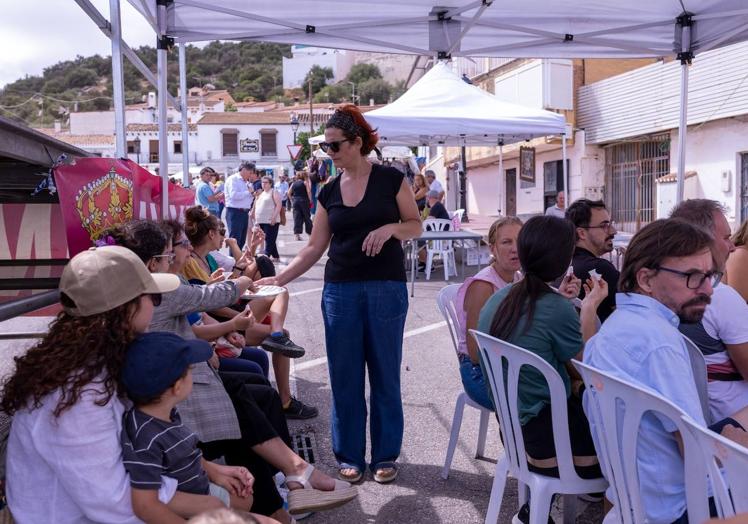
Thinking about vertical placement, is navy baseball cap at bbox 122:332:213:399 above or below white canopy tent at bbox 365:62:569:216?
below

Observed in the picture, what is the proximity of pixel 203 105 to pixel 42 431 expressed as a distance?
250 ft

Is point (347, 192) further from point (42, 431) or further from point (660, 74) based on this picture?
point (660, 74)

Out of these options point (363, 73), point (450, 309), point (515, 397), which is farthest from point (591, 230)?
point (363, 73)

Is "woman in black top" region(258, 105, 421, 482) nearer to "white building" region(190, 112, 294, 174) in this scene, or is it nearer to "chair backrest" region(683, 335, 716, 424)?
"chair backrest" region(683, 335, 716, 424)

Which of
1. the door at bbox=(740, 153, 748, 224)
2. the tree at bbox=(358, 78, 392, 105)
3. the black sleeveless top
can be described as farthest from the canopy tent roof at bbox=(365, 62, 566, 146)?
the tree at bbox=(358, 78, 392, 105)

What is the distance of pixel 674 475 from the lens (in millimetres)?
2037

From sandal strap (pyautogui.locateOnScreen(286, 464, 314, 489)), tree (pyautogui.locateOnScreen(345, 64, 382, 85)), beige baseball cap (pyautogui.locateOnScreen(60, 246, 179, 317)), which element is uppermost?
tree (pyautogui.locateOnScreen(345, 64, 382, 85))

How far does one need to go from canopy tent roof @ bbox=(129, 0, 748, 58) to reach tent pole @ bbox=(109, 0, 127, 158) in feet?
5.53

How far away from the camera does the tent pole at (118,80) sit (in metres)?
3.61

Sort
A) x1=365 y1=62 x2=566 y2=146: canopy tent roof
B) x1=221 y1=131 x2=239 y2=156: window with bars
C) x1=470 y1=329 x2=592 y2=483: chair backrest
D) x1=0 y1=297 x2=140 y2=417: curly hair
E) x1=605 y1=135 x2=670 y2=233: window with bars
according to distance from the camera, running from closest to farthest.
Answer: x1=0 y1=297 x2=140 y2=417: curly hair
x1=470 y1=329 x2=592 y2=483: chair backrest
x1=365 y1=62 x2=566 y2=146: canopy tent roof
x1=605 y1=135 x2=670 y2=233: window with bars
x1=221 y1=131 x2=239 y2=156: window with bars

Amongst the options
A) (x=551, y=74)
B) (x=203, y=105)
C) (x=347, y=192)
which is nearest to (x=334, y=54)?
(x=203, y=105)

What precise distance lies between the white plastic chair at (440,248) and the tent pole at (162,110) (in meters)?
5.94

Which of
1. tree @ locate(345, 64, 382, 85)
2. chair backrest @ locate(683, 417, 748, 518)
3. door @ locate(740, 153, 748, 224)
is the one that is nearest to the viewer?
chair backrest @ locate(683, 417, 748, 518)

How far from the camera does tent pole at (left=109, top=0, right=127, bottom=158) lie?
361cm
